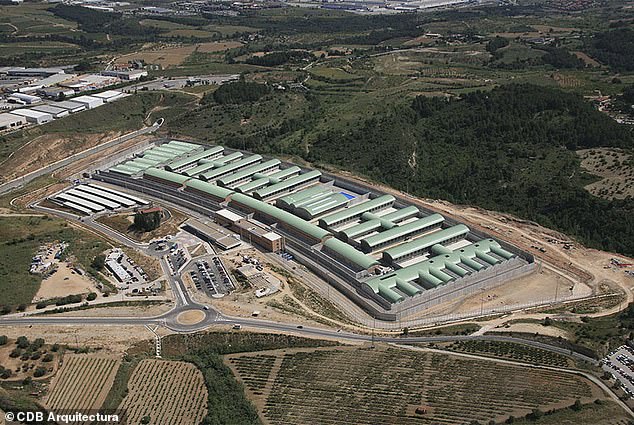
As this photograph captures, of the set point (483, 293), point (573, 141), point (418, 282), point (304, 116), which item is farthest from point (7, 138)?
point (573, 141)

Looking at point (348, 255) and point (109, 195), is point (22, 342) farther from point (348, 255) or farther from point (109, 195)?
point (109, 195)

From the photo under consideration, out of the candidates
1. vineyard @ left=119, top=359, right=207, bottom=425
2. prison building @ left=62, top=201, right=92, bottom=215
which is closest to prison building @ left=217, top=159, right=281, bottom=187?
prison building @ left=62, top=201, right=92, bottom=215

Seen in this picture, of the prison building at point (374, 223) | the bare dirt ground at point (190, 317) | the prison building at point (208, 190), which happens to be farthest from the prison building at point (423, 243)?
the prison building at point (208, 190)

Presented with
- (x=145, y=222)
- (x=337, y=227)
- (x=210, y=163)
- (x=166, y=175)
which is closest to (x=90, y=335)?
(x=145, y=222)

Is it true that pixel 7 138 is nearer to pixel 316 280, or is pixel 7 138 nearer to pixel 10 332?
pixel 10 332

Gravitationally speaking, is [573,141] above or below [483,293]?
above

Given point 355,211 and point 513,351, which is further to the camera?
point 355,211

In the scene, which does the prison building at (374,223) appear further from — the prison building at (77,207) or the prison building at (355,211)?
the prison building at (77,207)
